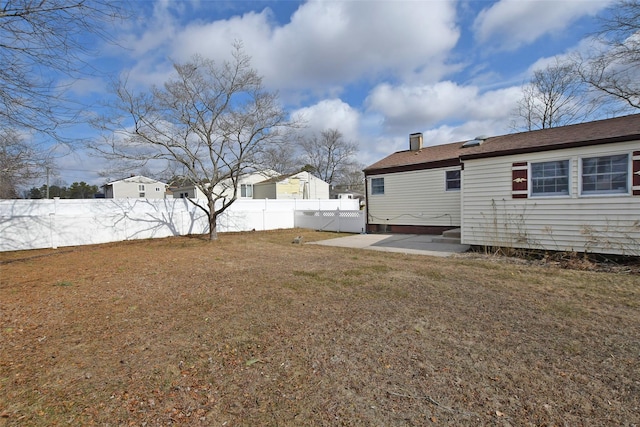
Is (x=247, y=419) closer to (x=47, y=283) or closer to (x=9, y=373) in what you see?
(x=9, y=373)

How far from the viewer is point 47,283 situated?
5.92 meters

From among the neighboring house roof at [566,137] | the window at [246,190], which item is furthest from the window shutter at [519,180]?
the window at [246,190]

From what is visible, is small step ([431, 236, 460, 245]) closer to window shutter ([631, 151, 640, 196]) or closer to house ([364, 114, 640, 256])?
house ([364, 114, 640, 256])

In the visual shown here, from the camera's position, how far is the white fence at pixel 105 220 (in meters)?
10.5

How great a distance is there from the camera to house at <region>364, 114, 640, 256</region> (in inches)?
271

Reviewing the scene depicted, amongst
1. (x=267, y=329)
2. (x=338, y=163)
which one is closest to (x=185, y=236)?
(x=267, y=329)

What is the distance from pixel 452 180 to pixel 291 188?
735 inches

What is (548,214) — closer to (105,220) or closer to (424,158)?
(424,158)

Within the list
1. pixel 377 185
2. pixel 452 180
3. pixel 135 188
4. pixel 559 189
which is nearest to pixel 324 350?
pixel 559 189

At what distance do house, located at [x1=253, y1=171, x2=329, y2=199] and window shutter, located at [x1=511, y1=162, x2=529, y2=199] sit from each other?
20.0 meters

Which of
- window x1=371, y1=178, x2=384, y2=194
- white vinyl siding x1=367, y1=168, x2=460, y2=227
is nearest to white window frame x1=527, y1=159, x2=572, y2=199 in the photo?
white vinyl siding x1=367, y1=168, x2=460, y2=227

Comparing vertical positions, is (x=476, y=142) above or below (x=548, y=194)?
above

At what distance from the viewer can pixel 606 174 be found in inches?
281

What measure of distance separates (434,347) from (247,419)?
1.89 metres
